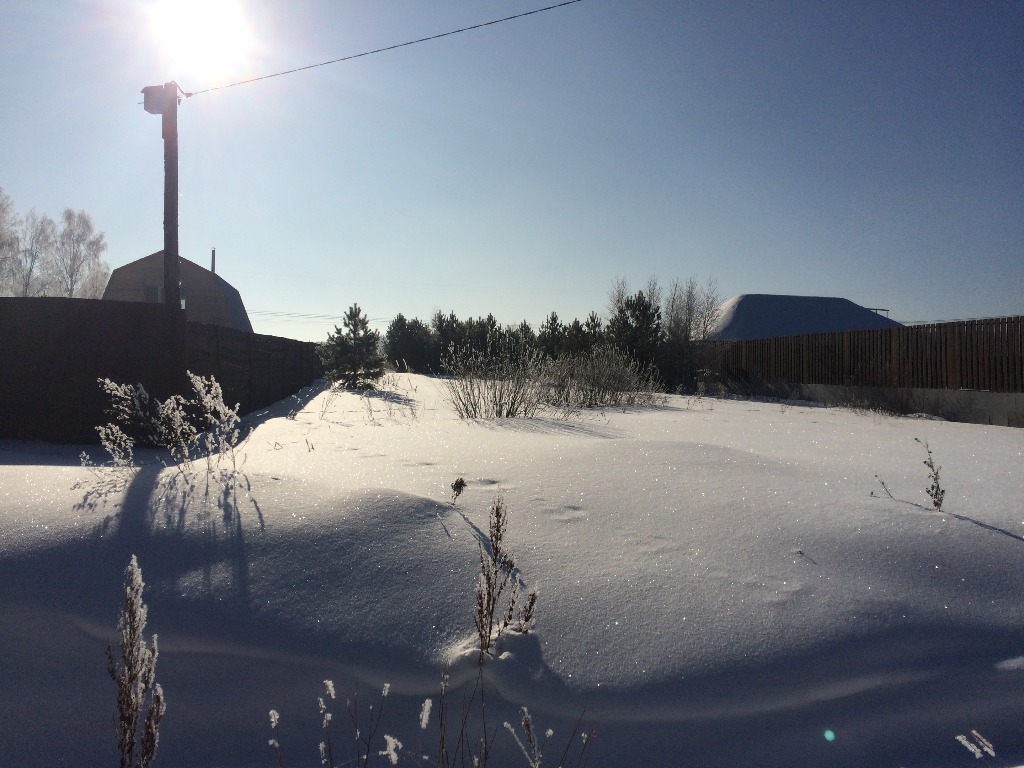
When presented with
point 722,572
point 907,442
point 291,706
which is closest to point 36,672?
point 291,706

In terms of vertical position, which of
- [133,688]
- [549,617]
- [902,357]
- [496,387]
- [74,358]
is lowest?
[549,617]

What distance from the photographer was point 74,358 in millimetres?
5379

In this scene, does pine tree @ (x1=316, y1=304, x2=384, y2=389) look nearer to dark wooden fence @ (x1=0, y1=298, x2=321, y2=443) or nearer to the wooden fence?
the wooden fence

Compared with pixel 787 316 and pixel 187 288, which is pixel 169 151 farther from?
pixel 787 316

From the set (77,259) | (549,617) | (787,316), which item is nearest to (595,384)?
(549,617)

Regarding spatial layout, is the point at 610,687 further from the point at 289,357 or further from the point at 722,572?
the point at 289,357

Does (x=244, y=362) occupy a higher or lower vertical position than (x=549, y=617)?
higher

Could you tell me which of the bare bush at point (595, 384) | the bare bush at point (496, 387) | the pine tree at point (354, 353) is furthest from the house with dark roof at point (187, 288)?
the bare bush at point (496, 387)

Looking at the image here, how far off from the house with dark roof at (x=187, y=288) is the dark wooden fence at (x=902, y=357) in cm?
1776

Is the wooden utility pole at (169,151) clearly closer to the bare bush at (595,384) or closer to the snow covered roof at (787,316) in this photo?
the bare bush at (595,384)

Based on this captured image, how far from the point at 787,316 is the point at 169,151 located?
4757cm

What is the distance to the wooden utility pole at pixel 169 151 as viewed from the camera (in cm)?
649

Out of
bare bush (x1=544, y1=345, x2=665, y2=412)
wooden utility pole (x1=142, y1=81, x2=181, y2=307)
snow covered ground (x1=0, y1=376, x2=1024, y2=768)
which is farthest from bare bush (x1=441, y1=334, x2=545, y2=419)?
snow covered ground (x1=0, y1=376, x2=1024, y2=768)

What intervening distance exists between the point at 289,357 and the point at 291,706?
1102 cm
